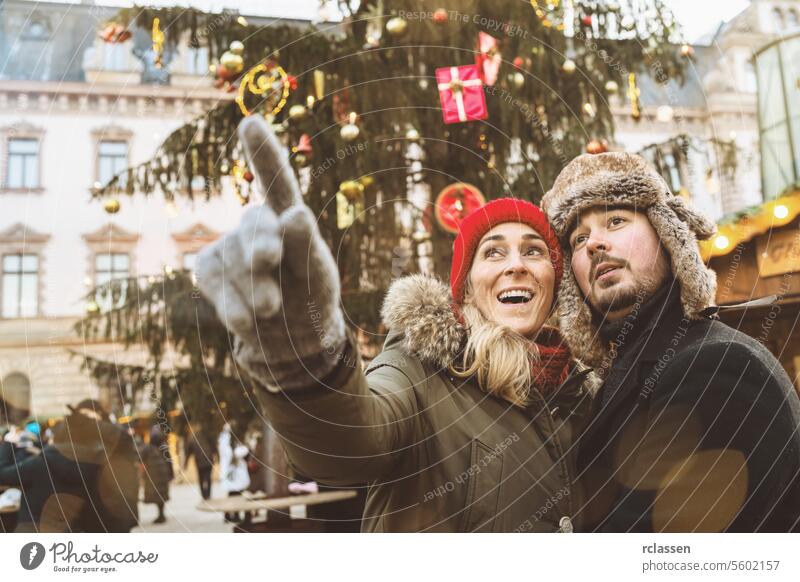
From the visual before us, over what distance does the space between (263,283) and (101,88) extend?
112 cm

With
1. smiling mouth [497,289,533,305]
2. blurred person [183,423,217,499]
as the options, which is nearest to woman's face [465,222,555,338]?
smiling mouth [497,289,533,305]

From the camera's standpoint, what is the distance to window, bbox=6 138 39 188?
145cm

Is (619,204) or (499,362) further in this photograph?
(619,204)

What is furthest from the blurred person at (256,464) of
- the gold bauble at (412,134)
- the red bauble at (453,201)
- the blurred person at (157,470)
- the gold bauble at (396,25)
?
the gold bauble at (396,25)

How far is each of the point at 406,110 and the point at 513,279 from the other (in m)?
0.92

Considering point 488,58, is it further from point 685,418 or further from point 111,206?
point 685,418

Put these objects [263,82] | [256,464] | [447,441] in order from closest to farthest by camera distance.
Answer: [447,441]
[263,82]
[256,464]

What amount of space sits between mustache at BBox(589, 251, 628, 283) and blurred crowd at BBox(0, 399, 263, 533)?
969 millimetres

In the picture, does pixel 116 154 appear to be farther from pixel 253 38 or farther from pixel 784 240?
pixel 784 240

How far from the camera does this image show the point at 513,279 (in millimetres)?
1049

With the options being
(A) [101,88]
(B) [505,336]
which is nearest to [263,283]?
(B) [505,336]

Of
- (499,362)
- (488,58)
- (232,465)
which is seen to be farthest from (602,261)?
(232,465)

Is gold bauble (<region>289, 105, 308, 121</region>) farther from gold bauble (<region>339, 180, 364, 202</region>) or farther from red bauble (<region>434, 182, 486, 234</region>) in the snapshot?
red bauble (<region>434, 182, 486, 234</region>)
